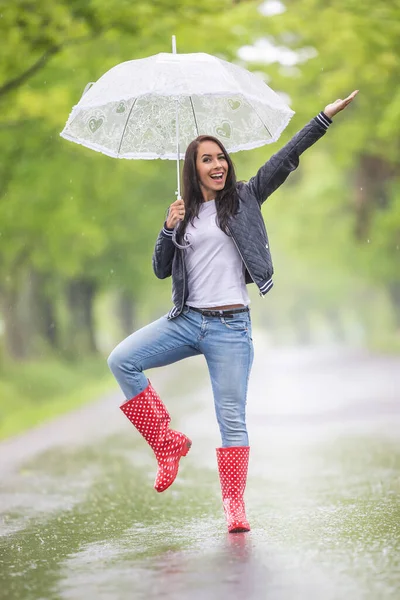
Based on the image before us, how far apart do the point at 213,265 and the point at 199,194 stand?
0.43 m

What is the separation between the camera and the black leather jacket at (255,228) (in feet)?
20.5

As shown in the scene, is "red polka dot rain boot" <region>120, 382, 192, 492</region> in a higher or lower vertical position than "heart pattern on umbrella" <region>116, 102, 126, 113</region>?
lower

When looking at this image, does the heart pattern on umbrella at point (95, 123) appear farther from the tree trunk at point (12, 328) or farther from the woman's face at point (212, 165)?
the tree trunk at point (12, 328)

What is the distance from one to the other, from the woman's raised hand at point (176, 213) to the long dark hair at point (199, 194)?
15 centimetres

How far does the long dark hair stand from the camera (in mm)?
6305

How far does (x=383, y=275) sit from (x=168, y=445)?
34321mm

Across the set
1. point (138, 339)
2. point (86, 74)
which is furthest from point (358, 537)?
point (86, 74)

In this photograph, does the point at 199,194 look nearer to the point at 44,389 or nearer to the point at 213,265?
the point at 213,265

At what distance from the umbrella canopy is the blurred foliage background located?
20.3 feet

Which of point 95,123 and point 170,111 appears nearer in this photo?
point 95,123

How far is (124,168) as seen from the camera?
22.3m

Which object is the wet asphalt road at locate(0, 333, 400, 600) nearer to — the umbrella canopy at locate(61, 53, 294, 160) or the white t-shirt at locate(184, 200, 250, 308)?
the white t-shirt at locate(184, 200, 250, 308)

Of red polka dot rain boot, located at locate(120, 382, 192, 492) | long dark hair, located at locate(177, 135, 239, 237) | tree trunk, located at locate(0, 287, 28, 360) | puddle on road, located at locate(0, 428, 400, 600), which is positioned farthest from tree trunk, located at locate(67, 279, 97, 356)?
long dark hair, located at locate(177, 135, 239, 237)

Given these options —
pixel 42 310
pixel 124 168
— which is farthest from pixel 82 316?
pixel 124 168
